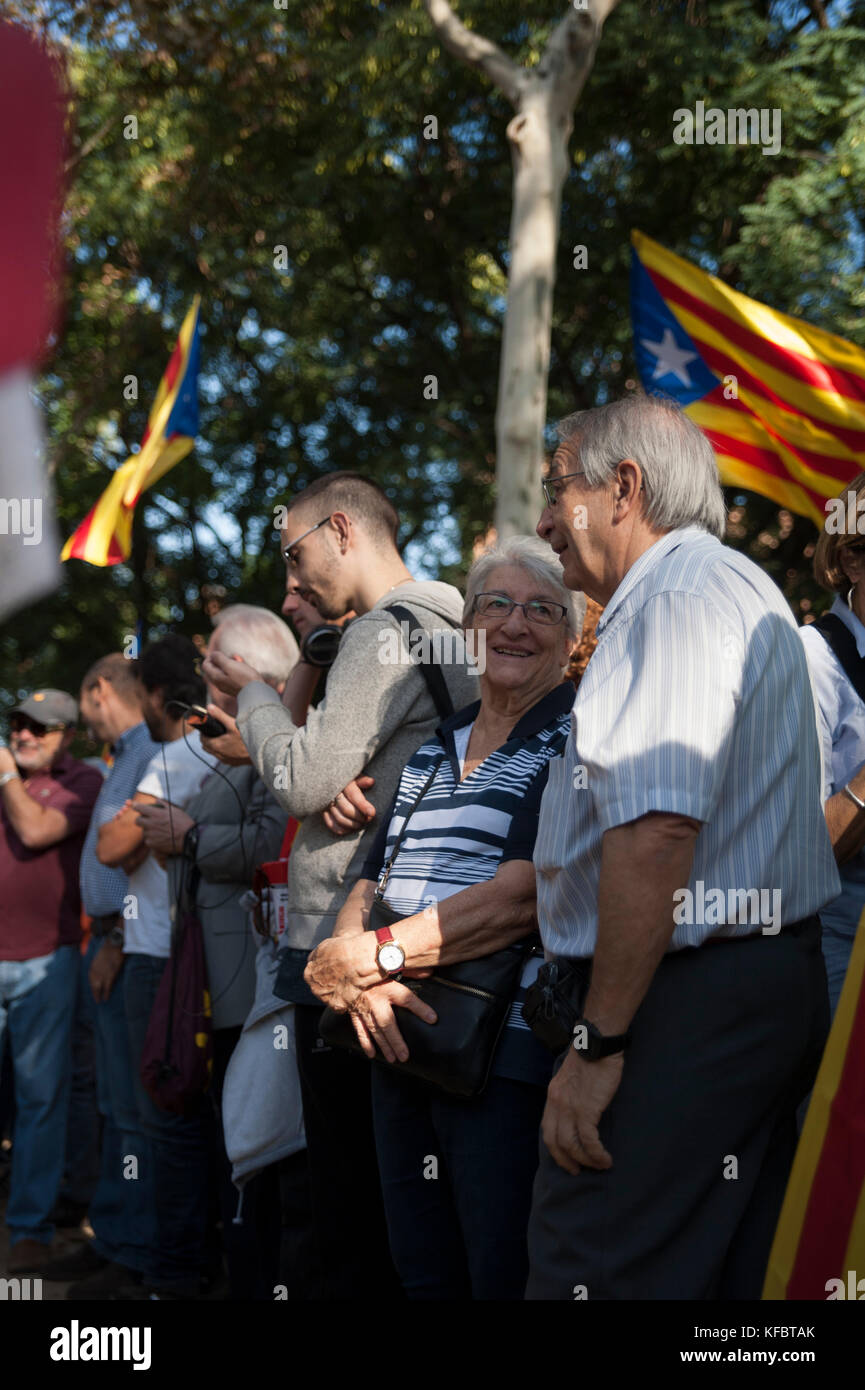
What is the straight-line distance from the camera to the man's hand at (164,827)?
456 cm

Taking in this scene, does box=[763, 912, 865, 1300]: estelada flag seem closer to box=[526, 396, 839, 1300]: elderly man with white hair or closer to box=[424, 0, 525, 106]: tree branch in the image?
box=[526, 396, 839, 1300]: elderly man with white hair

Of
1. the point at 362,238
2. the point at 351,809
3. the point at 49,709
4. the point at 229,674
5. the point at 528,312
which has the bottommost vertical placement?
the point at 351,809

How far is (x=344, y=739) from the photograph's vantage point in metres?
3.04

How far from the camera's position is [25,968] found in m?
5.43

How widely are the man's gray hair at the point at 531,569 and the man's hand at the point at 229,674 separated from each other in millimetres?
659

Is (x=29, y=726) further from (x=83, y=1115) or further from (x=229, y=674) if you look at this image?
(x=229, y=674)

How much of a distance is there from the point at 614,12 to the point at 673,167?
1.63 m

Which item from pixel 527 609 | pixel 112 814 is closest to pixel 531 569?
pixel 527 609

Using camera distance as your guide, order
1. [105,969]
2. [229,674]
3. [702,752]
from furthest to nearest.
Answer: [105,969], [229,674], [702,752]

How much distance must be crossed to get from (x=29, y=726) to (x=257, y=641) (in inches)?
69.4

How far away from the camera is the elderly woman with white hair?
255cm

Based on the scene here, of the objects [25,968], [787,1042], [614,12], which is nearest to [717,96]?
[614,12]

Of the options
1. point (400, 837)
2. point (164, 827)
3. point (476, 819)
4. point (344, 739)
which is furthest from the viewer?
point (164, 827)

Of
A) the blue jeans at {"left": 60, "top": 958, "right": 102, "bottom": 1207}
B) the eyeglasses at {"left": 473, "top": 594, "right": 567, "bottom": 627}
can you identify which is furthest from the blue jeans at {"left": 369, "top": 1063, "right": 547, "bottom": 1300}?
the blue jeans at {"left": 60, "top": 958, "right": 102, "bottom": 1207}
